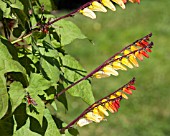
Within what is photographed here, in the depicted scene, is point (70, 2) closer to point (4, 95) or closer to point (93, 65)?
point (93, 65)

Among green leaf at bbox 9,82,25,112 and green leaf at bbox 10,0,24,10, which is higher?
green leaf at bbox 10,0,24,10

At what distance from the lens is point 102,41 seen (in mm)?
9000

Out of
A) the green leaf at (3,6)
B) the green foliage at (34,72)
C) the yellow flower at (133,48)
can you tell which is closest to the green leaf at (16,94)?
the green foliage at (34,72)

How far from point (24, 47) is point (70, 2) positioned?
34.9 ft

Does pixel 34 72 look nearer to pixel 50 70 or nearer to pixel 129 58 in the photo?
pixel 50 70

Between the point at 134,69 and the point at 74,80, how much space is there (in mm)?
5679

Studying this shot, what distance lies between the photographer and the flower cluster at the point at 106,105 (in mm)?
1815

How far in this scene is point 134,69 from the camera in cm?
764

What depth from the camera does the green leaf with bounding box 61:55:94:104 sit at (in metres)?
1.98

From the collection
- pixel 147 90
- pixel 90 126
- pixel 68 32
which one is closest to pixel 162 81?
pixel 147 90

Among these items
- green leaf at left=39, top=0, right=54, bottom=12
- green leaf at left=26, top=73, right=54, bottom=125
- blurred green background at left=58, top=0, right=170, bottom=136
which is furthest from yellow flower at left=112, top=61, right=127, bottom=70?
blurred green background at left=58, top=0, right=170, bottom=136

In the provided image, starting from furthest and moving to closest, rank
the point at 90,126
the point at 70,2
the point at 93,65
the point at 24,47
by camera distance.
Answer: the point at 70,2
the point at 93,65
the point at 90,126
the point at 24,47

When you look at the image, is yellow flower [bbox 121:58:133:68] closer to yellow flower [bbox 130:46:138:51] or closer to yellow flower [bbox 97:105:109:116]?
yellow flower [bbox 130:46:138:51]

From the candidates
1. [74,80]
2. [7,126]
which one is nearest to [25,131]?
[7,126]
